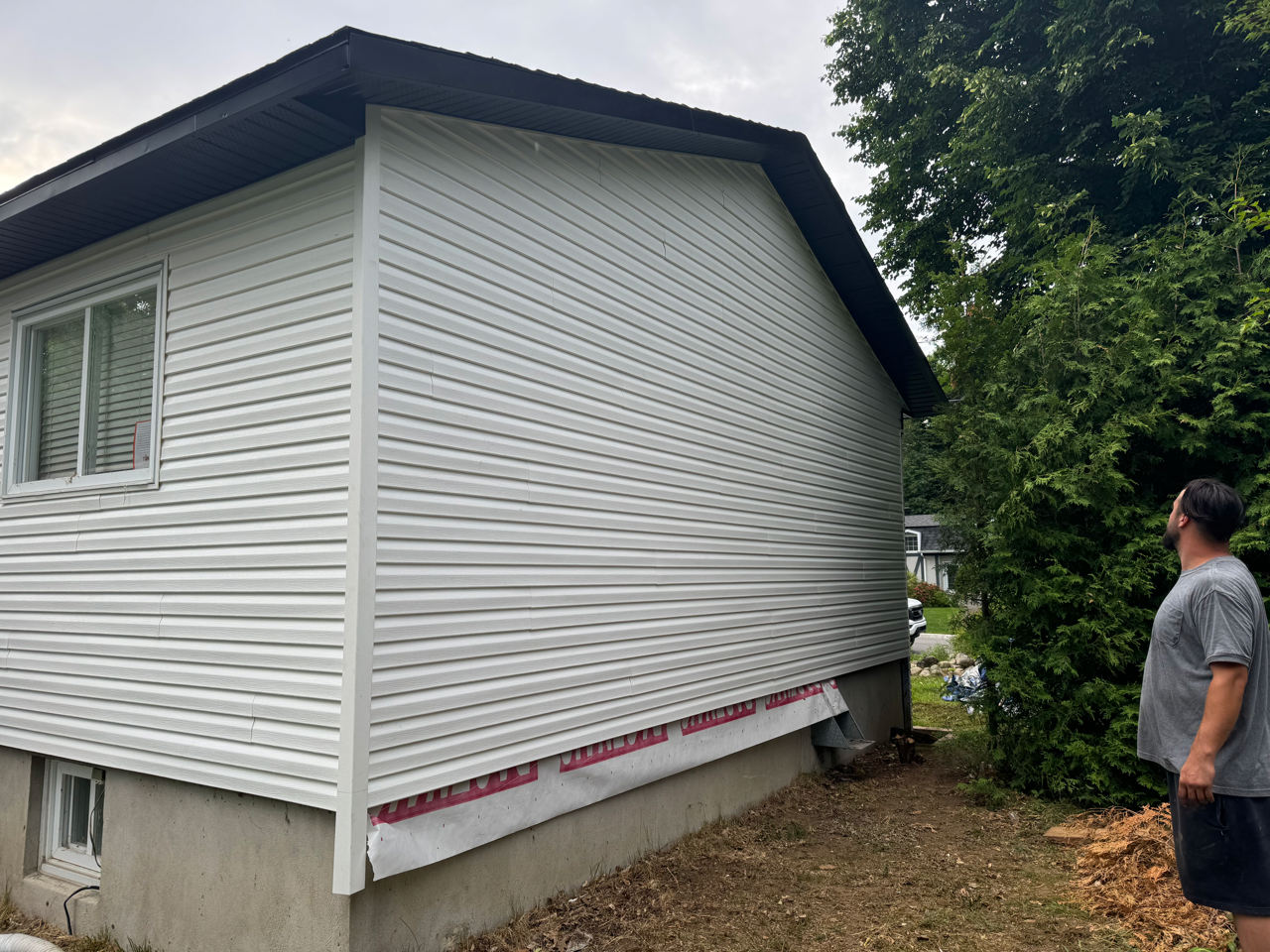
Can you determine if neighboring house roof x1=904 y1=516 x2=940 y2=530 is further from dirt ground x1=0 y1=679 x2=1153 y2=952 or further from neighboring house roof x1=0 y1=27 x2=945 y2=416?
neighboring house roof x1=0 y1=27 x2=945 y2=416

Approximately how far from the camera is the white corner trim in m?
3.56

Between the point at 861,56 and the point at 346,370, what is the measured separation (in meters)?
16.4

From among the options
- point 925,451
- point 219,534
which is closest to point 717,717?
point 219,534

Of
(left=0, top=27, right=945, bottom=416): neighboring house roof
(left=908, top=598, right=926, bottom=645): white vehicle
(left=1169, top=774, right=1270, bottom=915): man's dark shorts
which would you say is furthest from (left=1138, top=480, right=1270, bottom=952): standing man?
(left=908, top=598, right=926, bottom=645): white vehicle

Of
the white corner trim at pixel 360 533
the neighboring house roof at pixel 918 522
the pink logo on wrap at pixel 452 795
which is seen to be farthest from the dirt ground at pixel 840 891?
the neighboring house roof at pixel 918 522

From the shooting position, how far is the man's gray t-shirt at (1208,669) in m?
3.14

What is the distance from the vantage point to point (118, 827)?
181 inches

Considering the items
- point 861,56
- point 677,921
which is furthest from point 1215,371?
point 861,56

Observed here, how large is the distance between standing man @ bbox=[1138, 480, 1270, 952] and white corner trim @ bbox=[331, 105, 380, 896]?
3.42 meters

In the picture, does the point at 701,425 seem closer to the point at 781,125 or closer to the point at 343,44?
the point at 781,125

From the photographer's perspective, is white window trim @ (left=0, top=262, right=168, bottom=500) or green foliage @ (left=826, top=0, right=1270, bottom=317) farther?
green foliage @ (left=826, top=0, right=1270, bottom=317)

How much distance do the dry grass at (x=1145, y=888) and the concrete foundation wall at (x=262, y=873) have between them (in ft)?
9.59

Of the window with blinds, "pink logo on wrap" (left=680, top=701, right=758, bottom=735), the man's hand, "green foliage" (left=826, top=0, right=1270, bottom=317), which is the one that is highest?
"green foliage" (left=826, top=0, right=1270, bottom=317)

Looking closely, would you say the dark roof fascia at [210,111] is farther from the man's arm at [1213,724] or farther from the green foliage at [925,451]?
the green foliage at [925,451]
